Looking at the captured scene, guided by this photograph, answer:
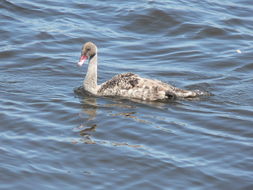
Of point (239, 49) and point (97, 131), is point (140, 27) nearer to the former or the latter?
point (239, 49)

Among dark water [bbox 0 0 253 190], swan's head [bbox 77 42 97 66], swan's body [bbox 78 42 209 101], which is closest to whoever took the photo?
dark water [bbox 0 0 253 190]

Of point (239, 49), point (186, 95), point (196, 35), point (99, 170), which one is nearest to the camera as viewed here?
point (99, 170)

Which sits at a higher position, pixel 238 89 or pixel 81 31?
pixel 81 31

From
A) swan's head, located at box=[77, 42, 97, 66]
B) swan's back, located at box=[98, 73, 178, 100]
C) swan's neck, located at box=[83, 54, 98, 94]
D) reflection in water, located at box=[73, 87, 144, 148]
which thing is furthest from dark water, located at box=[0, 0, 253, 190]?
swan's head, located at box=[77, 42, 97, 66]

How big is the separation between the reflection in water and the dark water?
0.07 ft

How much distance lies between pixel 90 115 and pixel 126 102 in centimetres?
104

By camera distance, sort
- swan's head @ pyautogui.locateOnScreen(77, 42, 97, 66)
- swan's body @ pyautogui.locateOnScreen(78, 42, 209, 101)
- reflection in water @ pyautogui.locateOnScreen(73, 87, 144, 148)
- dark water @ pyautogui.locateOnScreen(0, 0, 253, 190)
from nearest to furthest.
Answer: dark water @ pyautogui.locateOnScreen(0, 0, 253, 190) → reflection in water @ pyautogui.locateOnScreen(73, 87, 144, 148) → swan's body @ pyautogui.locateOnScreen(78, 42, 209, 101) → swan's head @ pyautogui.locateOnScreen(77, 42, 97, 66)

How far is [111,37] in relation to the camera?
1725 centimetres

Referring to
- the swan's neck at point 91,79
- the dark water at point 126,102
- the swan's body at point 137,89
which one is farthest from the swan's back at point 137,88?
the swan's neck at point 91,79

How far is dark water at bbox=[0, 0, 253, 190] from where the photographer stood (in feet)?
29.3

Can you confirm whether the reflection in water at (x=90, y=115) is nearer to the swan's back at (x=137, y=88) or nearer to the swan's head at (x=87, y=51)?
the swan's back at (x=137, y=88)

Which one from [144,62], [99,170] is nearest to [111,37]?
[144,62]

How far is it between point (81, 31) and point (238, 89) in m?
6.09

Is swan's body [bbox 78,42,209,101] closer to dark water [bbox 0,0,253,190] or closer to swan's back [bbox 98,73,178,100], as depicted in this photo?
swan's back [bbox 98,73,178,100]
